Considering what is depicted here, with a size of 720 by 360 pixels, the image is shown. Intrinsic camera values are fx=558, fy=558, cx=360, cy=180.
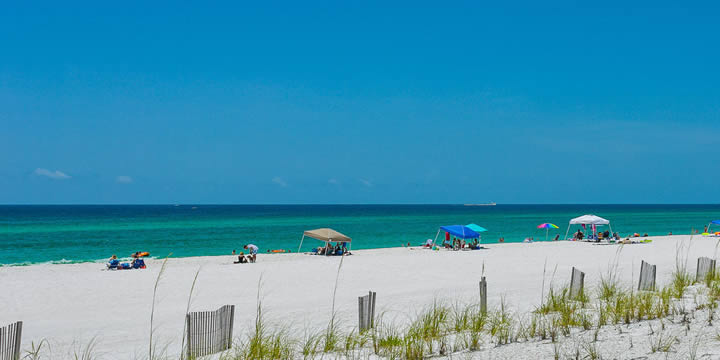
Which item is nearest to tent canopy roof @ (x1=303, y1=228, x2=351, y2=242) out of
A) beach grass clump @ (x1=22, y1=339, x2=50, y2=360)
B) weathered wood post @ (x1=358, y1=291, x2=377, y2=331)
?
beach grass clump @ (x1=22, y1=339, x2=50, y2=360)

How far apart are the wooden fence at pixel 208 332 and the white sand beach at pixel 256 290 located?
1336 mm

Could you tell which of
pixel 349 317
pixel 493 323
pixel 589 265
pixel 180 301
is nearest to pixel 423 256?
pixel 589 265

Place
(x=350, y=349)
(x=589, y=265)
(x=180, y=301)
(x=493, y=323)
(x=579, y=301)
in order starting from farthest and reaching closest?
(x=589, y=265) < (x=180, y=301) < (x=579, y=301) < (x=493, y=323) < (x=350, y=349)

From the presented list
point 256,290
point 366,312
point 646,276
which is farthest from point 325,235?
point 366,312

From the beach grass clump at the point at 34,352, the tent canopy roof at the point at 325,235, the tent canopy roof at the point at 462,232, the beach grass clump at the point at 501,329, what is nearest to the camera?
the beach grass clump at the point at 34,352

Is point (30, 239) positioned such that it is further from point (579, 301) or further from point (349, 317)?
point (579, 301)

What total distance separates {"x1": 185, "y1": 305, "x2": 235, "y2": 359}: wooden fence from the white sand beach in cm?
134

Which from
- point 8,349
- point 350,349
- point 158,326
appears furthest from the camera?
point 158,326

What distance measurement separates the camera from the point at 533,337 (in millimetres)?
6602

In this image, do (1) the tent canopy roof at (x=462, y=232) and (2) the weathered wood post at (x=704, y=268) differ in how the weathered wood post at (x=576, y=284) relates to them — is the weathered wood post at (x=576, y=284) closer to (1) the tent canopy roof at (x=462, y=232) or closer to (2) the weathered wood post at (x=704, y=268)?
(2) the weathered wood post at (x=704, y=268)

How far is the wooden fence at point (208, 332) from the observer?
20.5 feet

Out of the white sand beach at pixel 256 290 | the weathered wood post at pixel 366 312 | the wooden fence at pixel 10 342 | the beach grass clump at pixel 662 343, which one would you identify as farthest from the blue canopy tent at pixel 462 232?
→ the wooden fence at pixel 10 342

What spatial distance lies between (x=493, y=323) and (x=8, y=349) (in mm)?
5533

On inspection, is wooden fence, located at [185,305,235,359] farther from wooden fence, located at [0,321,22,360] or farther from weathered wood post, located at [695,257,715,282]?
weathered wood post, located at [695,257,715,282]
